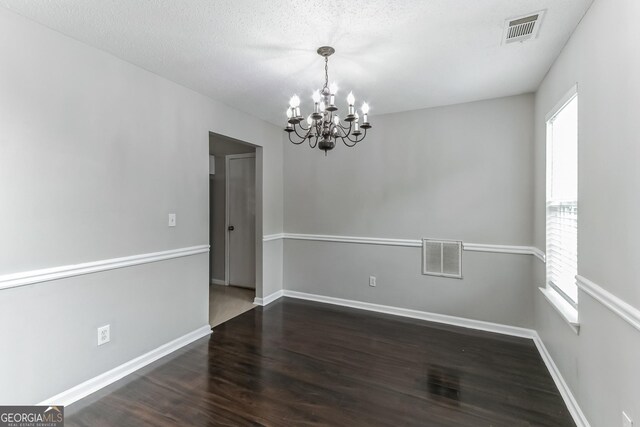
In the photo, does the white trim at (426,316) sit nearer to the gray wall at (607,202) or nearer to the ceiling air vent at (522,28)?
the gray wall at (607,202)

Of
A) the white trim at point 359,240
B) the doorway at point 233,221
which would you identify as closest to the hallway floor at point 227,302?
the doorway at point 233,221

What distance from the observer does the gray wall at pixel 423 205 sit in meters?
3.08

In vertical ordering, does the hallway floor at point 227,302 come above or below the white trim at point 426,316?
below

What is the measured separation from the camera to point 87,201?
83.9 inches

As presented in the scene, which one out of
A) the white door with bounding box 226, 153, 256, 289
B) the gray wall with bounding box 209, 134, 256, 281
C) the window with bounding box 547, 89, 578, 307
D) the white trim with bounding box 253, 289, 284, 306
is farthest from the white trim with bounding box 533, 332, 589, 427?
the gray wall with bounding box 209, 134, 256, 281

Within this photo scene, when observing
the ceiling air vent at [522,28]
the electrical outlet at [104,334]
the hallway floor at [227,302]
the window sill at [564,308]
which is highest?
the ceiling air vent at [522,28]

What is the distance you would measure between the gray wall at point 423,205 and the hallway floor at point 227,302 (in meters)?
0.72

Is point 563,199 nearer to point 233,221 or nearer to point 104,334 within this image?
point 104,334

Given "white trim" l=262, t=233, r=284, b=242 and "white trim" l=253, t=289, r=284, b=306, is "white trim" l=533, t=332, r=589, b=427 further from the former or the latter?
"white trim" l=262, t=233, r=284, b=242

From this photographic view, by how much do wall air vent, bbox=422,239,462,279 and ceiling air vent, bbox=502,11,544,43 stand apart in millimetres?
2010

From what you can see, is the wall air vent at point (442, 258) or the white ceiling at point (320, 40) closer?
the white ceiling at point (320, 40)

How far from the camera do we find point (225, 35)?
2.00 metres

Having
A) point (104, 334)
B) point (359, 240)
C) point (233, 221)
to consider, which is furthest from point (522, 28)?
point (233, 221)

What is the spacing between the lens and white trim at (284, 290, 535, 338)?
A: 3.09 meters
